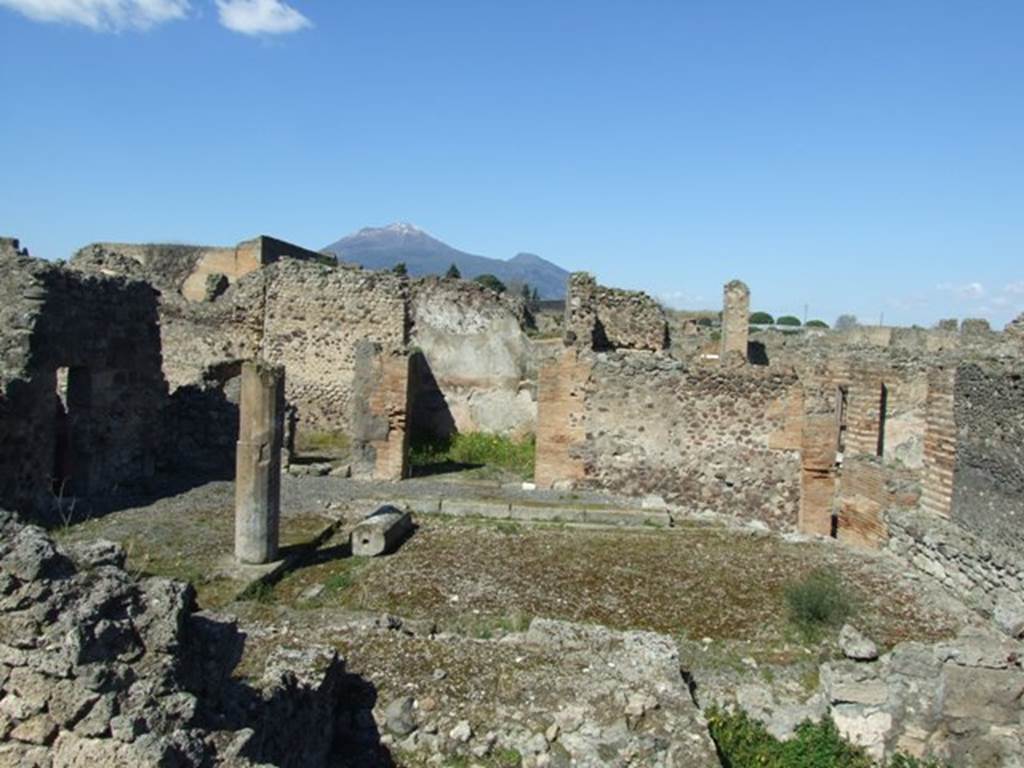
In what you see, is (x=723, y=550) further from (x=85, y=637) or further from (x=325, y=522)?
(x=85, y=637)

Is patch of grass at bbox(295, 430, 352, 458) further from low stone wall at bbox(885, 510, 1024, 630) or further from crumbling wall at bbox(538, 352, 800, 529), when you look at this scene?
low stone wall at bbox(885, 510, 1024, 630)

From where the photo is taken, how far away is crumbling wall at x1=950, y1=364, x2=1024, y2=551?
920 centimetres

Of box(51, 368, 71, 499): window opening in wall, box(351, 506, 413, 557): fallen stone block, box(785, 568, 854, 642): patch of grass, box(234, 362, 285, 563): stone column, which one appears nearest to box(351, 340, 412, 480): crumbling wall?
box(351, 506, 413, 557): fallen stone block

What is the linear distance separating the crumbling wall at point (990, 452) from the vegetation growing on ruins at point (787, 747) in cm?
417

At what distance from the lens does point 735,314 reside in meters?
25.8

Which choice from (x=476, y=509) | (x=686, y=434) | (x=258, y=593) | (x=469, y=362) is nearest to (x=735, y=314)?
(x=469, y=362)

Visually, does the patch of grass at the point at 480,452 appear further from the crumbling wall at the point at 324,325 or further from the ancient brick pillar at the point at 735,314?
the ancient brick pillar at the point at 735,314

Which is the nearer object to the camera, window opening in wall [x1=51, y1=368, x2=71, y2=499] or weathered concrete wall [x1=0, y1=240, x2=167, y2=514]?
weathered concrete wall [x1=0, y1=240, x2=167, y2=514]

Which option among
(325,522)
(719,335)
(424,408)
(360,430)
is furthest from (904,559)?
(719,335)

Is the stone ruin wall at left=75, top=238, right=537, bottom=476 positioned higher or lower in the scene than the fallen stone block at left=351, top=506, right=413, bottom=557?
higher

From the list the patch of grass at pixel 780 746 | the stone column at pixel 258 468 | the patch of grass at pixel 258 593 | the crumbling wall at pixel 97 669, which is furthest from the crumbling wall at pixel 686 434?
the crumbling wall at pixel 97 669

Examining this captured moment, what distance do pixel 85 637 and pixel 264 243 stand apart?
32.5 meters

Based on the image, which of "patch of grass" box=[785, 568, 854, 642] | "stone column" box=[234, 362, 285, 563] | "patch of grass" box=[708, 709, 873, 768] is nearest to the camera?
"patch of grass" box=[708, 709, 873, 768]

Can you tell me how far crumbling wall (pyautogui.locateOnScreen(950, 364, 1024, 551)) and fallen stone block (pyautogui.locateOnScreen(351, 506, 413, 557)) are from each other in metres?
6.78
